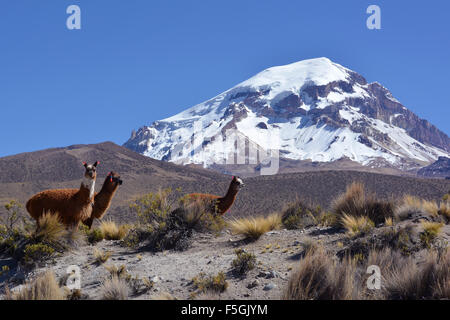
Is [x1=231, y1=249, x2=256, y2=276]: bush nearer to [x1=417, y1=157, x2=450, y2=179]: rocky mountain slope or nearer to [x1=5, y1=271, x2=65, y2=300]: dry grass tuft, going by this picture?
[x1=5, y1=271, x2=65, y2=300]: dry grass tuft

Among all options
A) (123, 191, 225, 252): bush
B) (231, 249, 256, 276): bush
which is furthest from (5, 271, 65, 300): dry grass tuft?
(123, 191, 225, 252): bush

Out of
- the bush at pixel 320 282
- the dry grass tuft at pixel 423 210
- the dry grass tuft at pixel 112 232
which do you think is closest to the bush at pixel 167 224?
the dry grass tuft at pixel 112 232

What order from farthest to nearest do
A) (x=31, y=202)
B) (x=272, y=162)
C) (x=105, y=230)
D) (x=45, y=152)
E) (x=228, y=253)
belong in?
(x=272, y=162) → (x=45, y=152) → (x=105, y=230) → (x=31, y=202) → (x=228, y=253)

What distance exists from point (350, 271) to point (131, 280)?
12.3 ft

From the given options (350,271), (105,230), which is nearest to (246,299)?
(350,271)

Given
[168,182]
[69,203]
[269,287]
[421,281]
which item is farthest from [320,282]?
[168,182]

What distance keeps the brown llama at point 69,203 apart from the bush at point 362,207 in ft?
20.7

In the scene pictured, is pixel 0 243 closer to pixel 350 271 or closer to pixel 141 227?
pixel 141 227

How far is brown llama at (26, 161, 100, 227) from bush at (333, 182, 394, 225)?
6.30 m

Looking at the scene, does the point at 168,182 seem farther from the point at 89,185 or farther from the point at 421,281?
the point at 421,281

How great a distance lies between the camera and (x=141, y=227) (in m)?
11.4

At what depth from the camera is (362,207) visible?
39.4 ft

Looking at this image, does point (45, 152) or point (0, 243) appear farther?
point (45, 152)

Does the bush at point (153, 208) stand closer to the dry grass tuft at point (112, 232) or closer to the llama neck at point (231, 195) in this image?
the dry grass tuft at point (112, 232)
